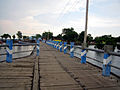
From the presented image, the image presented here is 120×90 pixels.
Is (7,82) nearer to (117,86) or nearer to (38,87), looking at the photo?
(38,87)

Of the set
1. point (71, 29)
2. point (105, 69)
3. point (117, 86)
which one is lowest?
point (117, 86)

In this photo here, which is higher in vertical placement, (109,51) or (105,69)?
(109,51)

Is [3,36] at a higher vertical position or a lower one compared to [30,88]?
higher

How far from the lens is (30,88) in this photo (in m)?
2.60

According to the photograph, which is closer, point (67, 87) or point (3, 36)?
point (67, 87)

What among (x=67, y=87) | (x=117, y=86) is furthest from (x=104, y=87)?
(x=67, y=87)

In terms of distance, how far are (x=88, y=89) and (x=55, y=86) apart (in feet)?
2.94

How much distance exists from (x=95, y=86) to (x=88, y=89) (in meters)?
0.32

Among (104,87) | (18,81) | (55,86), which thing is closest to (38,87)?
(55,86)

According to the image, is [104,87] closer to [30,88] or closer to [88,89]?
[88,89]

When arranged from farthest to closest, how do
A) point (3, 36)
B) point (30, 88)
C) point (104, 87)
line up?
1. point (3, 36)
2. point (104, 87)
3. point (30, 88)

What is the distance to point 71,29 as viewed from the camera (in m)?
103

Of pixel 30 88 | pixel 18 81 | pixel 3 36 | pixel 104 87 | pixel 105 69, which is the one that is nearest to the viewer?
pixel 30 88

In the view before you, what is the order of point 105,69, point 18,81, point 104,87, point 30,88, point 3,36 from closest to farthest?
point 30,88, point 104,87, point 18,81, point 105,69, point 3,36
